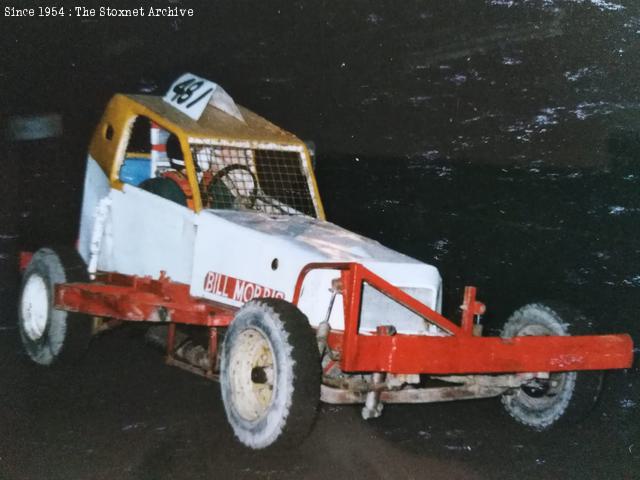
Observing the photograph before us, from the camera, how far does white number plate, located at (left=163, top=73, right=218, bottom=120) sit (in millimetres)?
6160

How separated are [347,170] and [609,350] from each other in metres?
5.75

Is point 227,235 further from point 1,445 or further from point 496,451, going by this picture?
point 496,451

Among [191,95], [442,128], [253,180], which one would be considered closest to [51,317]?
[253,180]

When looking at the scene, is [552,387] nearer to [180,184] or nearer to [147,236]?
[180,184]

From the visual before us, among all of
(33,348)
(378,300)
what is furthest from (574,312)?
(33,348)

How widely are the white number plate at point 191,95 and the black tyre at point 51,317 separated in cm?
149

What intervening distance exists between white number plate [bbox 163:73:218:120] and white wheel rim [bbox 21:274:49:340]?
1836mm

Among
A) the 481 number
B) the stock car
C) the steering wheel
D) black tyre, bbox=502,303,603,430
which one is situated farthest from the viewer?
the 481 number

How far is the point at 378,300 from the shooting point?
4859mm

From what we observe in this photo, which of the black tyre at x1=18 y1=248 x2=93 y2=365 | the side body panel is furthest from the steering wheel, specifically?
the black tyre at x1=18 y1=248 x2=93 y2=365

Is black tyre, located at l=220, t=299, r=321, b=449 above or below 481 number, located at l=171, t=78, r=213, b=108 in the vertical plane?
below

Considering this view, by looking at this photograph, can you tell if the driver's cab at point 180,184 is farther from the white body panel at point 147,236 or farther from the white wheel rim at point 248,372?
the white wheel rim at point 248,372

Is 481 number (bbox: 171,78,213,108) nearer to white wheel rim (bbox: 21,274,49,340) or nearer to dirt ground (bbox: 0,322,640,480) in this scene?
white wheel rim (bbox: 21,274,49,340)

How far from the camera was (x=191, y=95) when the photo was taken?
20.7 ft
